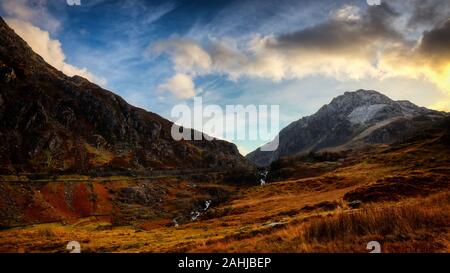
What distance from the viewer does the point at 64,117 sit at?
6649 inches

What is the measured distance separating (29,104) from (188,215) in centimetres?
8649

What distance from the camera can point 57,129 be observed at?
157 metres

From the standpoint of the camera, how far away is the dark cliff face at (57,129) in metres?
134

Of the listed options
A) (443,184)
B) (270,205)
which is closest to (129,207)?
(270,205)

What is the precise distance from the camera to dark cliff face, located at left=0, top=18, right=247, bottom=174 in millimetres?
134250

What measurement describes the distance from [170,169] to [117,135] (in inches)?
1320

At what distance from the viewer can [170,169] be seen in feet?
612

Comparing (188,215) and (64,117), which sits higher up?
(64,117)
